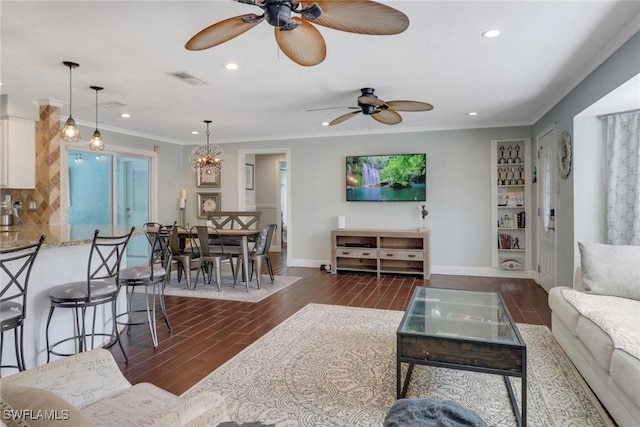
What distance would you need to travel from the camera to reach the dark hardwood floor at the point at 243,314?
281cm

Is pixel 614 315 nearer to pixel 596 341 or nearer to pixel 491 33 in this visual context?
pixel 596 341

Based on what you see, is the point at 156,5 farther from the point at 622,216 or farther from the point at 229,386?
the point at 622,216

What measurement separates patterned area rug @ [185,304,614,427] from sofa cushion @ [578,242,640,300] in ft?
2.02

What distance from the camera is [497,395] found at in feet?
7.76

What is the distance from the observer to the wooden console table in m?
6.02

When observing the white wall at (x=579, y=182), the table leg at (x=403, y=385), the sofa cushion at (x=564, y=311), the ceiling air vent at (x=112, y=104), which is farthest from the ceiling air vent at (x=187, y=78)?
the sofa cushion at (x=564, y=311)

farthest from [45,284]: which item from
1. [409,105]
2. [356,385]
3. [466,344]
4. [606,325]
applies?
[606,325]

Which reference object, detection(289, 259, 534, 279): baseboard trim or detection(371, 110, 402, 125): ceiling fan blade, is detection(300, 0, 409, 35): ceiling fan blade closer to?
detection(371, 110, 402, 125): ceiling fan blade

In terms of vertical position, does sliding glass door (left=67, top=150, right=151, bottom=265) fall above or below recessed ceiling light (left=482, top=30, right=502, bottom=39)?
below

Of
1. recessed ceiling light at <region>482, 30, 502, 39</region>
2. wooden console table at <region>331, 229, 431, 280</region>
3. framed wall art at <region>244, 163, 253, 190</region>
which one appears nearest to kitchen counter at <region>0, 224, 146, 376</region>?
recessed ceiling light at <region>482, 30, 502, 39</region>

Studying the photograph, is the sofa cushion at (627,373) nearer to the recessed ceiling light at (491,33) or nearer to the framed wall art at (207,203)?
the recessed ceiling light at (491,33)

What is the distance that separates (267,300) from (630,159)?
13.5 feet

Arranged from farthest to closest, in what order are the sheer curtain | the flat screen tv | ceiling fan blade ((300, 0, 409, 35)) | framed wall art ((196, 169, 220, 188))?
framed wall art ((196, 169, 220, 188)) < the flat screen tv < the sheer curtain < ceiling fan blade ((300, 0, 409, 35))

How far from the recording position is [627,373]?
181 centimetres
